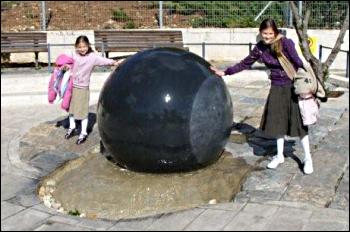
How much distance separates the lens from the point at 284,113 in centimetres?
644

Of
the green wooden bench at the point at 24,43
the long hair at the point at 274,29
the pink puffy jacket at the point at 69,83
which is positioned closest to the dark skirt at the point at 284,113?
the long hair at the point at 274,29

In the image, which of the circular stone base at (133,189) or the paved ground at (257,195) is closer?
the paved ground at (257,195)

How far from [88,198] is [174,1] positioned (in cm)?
1450

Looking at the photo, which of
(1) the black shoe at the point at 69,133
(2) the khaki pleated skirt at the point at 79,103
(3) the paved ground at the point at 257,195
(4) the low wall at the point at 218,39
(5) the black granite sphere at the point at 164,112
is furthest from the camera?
(4) the low wall at the point at 218,39

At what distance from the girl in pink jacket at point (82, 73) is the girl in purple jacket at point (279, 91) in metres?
2.08

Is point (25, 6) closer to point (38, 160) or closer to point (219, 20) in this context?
point (219, 20)

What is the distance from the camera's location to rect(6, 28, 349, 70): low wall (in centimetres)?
1694

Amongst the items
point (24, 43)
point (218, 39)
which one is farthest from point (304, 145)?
point (218, 39)

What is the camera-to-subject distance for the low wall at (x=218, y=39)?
55.6 feet

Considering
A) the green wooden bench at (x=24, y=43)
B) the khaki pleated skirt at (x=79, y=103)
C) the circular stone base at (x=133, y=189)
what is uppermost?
the green wooden bench at (x=24, y=43)

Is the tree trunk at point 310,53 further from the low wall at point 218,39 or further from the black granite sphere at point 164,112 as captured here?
the black granite sphere at point 164,112

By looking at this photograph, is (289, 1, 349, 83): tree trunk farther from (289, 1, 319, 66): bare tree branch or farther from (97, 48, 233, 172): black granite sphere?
(97, 48, 233, 172): black granite sphere

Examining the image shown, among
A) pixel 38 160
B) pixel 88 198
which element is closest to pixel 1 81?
pixel 38 160

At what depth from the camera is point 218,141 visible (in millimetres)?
6453
